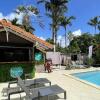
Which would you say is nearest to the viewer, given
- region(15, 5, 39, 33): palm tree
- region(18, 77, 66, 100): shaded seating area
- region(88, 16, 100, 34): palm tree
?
region(18, 77, 66, 100): shaded seating area

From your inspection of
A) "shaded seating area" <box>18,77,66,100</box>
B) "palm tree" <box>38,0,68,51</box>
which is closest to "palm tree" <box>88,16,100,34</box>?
"palm tree" <box>38,0,68,51</box>

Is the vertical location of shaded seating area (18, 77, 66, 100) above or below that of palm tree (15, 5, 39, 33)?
below

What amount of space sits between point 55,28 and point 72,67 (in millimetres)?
15025

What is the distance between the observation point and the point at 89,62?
2898 cm

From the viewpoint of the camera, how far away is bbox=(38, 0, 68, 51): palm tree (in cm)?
3953

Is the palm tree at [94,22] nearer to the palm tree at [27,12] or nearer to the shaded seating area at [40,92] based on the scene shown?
the palm tree at [27,12]

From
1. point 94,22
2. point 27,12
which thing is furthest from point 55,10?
point 94,22

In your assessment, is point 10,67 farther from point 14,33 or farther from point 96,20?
point 96,20

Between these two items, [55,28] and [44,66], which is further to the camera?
[55,28]

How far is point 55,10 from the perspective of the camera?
4000 cm

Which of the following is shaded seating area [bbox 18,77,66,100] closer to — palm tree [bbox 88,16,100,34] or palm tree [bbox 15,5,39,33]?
palm tree [bbox 15,5,39,33]

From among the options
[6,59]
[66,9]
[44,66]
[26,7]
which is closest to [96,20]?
[66,9]

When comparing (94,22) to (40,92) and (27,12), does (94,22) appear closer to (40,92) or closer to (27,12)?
(27,12)

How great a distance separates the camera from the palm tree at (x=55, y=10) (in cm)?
3953
